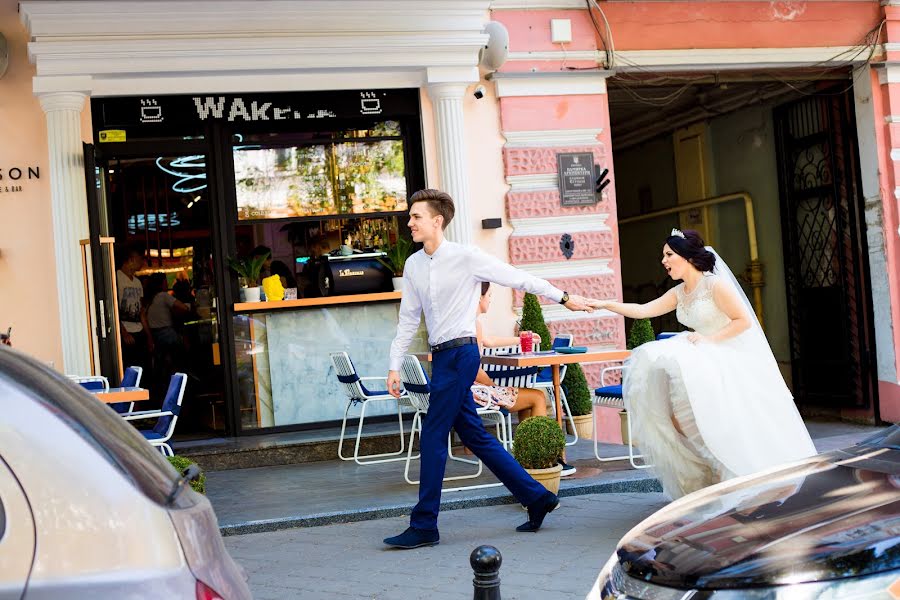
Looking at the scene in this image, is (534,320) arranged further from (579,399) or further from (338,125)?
(338,125)

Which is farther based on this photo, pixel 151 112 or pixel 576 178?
pixel 576 178

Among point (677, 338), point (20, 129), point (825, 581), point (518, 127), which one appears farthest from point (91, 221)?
point (825, 581)

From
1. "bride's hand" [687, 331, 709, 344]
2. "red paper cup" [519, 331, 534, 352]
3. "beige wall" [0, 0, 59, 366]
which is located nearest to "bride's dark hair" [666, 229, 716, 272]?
"bride's hand" [687, 331, 709, 344]

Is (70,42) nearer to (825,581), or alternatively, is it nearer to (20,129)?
(20,129)

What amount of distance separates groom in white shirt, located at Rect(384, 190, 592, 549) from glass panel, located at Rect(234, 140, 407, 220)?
14.1 feet

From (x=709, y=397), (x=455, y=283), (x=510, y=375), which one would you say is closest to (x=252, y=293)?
(x=510, y=375)

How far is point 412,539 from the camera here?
6.55 m

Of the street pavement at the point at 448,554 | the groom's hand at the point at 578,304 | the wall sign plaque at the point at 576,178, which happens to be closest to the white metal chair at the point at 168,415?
the street pavement at the point at 448,554

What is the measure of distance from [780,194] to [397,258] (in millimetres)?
5923

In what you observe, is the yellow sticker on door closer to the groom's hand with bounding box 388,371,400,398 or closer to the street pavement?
the street pavement

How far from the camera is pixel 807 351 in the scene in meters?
13.8

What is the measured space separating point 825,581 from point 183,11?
8.52 meters

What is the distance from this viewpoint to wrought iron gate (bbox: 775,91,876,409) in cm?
1258

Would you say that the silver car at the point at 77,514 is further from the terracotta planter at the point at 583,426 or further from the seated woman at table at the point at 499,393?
the terracotta planter at the point at 583,426
